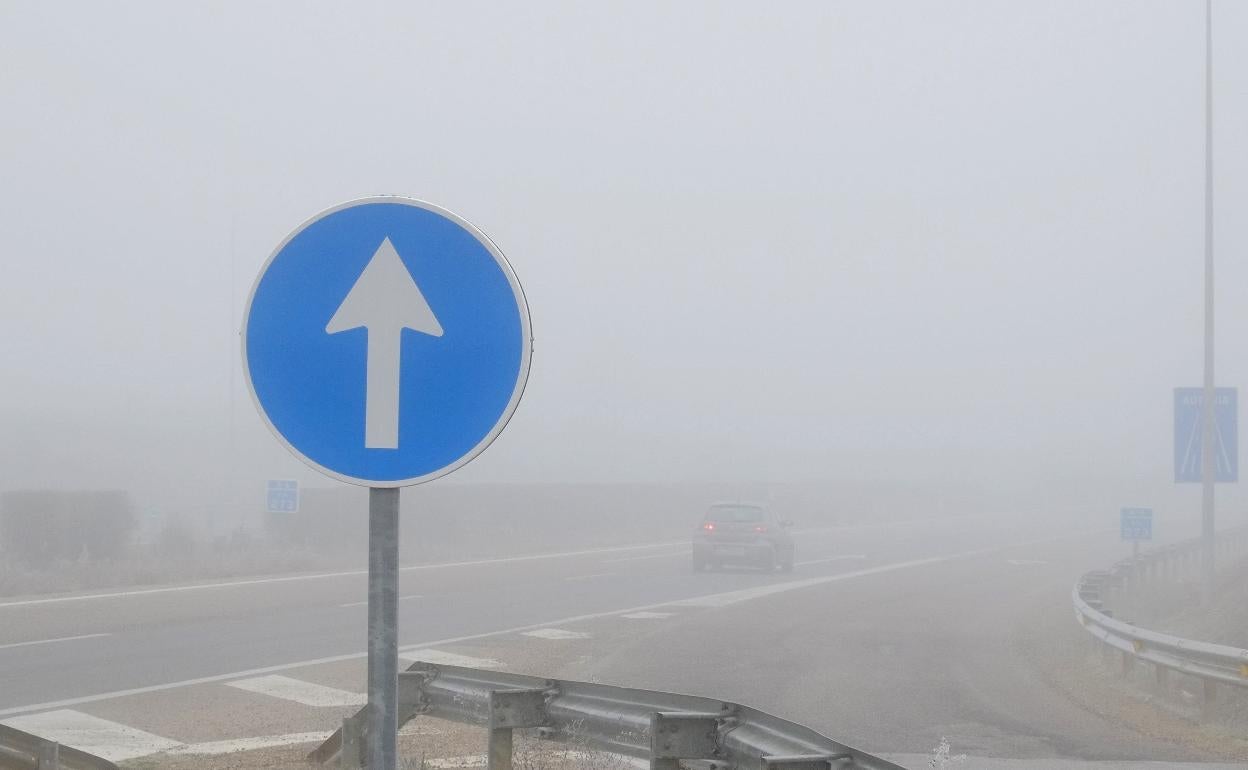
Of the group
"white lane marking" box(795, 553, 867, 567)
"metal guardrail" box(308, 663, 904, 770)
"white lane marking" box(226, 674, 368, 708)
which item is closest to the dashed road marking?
"white lane marking" box(795, 553, 867, 567)

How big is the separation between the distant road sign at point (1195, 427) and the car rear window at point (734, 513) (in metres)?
10.2

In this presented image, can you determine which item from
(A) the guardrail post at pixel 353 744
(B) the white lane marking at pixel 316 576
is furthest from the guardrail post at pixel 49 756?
(B) the white lane marking at pixel 316 576

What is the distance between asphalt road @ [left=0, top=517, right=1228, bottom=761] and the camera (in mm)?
11734

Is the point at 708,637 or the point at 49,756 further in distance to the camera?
the point at 708,637

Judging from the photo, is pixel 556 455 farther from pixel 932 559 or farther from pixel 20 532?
pixel 20 532

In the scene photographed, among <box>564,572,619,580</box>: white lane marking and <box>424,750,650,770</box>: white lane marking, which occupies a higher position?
<box>424,750,650,770</box>: white lane marking

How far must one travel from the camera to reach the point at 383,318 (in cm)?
330

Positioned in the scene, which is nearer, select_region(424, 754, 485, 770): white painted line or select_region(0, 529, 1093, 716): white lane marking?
select_region(424, 754, 485, 770): white painted line

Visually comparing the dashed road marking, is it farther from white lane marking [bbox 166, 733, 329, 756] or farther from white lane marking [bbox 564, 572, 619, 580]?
white lane marking [bbox 166, 733, 329, 756]

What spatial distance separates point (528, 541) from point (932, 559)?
12.2m

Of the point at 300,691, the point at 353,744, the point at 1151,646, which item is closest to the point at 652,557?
the point at 300,691

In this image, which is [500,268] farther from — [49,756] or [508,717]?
[49,756]

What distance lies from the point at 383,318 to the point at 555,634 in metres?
15.6

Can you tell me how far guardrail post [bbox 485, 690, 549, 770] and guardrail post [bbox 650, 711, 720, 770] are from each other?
1.03 m
